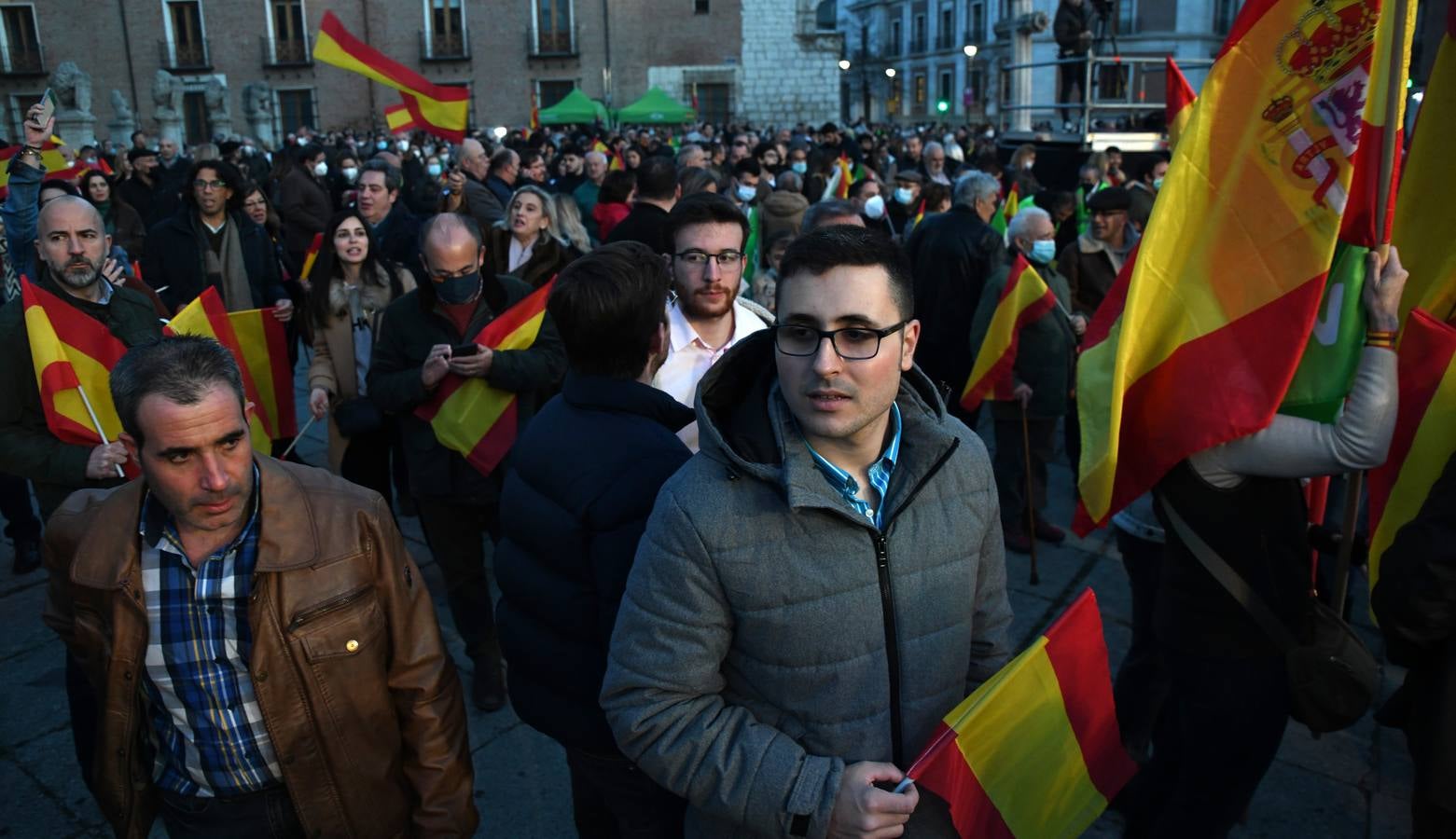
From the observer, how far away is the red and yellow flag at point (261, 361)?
405 cm

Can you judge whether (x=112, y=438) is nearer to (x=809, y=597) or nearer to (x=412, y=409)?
(x=412, y=409)

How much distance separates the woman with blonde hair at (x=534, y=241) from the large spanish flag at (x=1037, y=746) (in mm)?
3746

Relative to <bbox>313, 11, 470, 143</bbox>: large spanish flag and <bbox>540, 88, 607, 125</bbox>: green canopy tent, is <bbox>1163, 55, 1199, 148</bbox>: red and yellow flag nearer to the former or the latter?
<bbox>313, 11, 470, 143</bbox>: large spanish flag

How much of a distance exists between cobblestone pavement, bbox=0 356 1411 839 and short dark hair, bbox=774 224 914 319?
7.10 ft

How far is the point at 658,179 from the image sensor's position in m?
5.27

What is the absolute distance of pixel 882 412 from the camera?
5.51ft

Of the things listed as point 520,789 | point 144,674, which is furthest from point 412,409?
point 144,674

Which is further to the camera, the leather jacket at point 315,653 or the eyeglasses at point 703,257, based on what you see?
the eyeglasses at point 703,257

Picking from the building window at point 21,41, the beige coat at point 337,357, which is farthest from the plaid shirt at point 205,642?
the building window at point 21,41

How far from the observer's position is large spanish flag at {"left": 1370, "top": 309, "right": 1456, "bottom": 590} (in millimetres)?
2133

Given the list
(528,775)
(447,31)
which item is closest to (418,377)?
(528,775)

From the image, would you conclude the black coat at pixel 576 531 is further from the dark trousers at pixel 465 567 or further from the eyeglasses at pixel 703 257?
the dark trousers at pixel 465 567

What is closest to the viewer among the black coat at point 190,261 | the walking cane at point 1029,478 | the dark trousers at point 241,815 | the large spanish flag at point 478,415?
the dark trousers at point 241,815

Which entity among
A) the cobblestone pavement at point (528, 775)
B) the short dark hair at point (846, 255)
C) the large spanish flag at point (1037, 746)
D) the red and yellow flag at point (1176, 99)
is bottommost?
the cobblestone pavement at point (528, 775)
